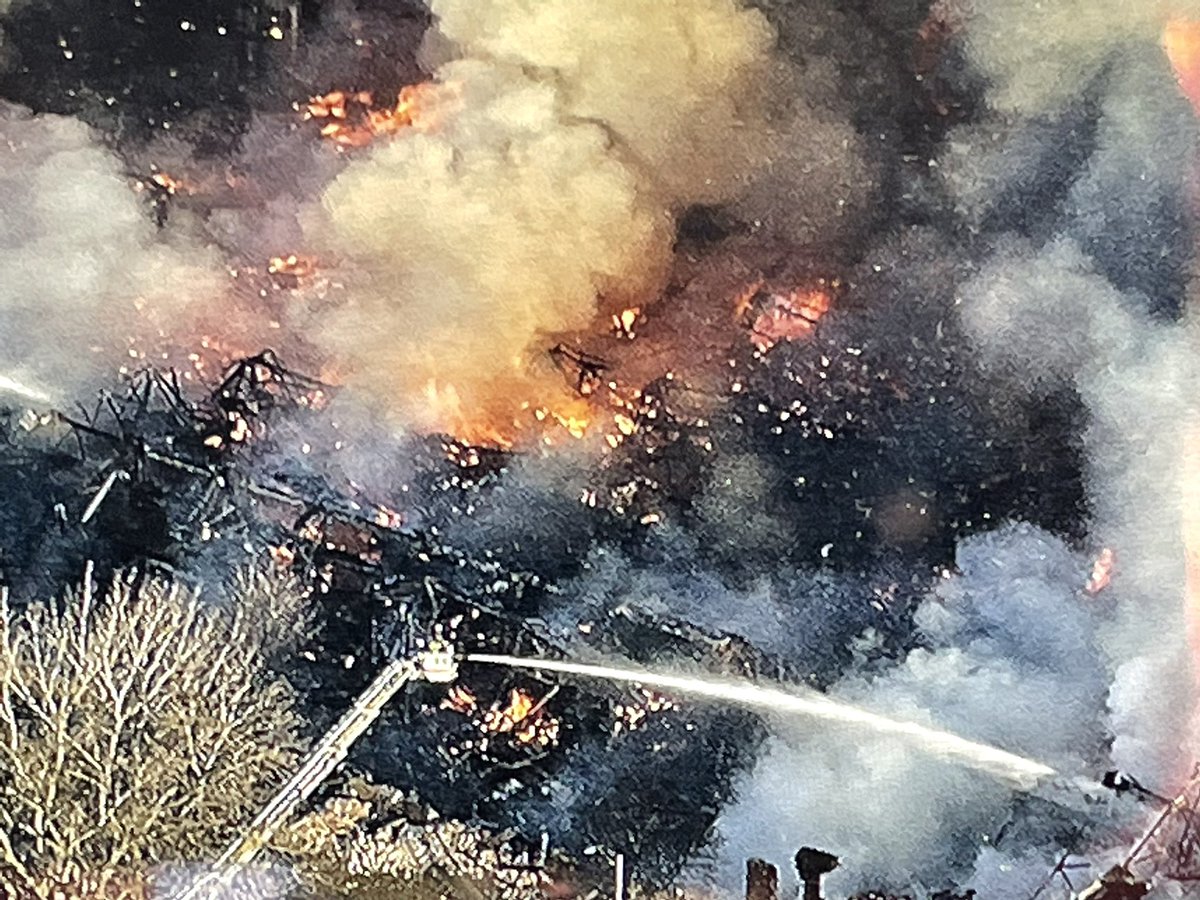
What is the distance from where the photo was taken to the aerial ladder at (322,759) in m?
3.06

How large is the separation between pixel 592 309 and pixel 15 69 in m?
1.21

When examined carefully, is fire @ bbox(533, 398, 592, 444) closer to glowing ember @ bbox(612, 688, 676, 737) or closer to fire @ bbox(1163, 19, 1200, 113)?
glowing ember @ bbox(612, 688, 676, 737)

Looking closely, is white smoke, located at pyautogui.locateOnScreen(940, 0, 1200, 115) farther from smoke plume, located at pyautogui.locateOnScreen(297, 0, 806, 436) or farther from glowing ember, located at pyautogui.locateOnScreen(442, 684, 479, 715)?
glowing ember, located at pyautogui.locateOnScreen(442, 684, 479, 715)

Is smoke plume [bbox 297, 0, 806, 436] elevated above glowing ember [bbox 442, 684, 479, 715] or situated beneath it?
elevated above

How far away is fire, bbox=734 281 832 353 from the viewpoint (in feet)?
10.3

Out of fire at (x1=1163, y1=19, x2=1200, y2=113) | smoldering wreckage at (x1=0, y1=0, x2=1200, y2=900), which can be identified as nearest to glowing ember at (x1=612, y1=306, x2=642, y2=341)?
smoldering wreckage at (x1=0, y1=0, x2=1200, y2=900)

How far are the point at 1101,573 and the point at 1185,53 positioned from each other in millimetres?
1008

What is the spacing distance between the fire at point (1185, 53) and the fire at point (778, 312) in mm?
789

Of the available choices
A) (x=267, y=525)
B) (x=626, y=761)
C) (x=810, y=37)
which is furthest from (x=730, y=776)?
(x=810, y=37)

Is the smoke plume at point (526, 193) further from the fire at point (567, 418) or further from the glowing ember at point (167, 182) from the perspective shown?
the glowing ember at point (167, 182)

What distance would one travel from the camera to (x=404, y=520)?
3.11m

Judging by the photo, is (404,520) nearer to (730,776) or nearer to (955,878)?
(730,776)

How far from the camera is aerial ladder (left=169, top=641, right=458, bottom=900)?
306 centimetres

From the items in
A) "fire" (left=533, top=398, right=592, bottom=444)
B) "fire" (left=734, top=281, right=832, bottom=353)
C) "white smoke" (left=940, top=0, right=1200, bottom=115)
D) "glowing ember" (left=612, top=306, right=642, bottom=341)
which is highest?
"white smoke" (left=940, top=0, right=1200, bottom=115)
